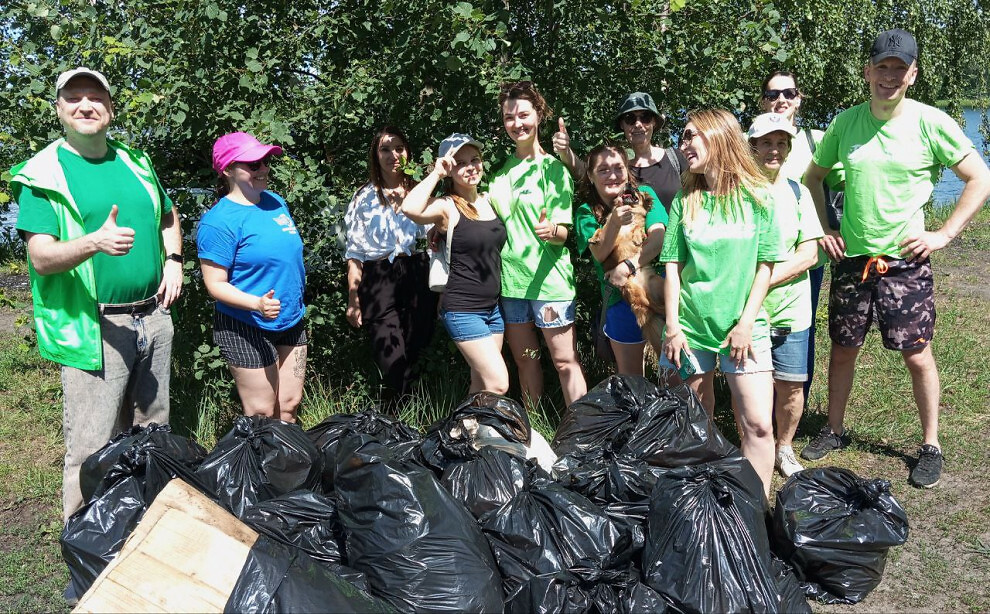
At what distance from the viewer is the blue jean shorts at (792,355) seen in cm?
380

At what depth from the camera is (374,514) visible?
280 centimetres

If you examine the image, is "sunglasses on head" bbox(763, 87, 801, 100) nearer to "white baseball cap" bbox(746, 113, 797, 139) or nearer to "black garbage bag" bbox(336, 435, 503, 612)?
"white baseball cap" bbox(746, 113, 797, 139)

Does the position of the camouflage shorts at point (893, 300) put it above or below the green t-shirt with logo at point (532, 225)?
below

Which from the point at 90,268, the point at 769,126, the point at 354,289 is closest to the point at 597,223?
the point at 769,126

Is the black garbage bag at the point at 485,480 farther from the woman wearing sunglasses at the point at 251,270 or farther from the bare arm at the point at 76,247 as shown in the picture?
the bare arm at the point at 76,247

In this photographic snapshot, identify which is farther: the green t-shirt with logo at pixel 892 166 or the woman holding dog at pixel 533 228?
the woman holding dog at pixel 533 228

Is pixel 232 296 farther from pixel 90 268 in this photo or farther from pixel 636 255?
pixel 636 255

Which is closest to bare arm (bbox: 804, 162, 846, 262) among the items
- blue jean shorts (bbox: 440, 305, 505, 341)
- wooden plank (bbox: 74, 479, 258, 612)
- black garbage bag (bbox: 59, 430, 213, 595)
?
blue jean shorts (bbox: 440, 305, 505, 341)

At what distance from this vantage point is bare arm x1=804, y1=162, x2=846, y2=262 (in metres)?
4.02

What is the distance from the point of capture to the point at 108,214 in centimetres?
329

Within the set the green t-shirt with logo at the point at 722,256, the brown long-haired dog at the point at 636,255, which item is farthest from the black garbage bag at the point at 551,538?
the brown long-haired dog at the point at 636,255

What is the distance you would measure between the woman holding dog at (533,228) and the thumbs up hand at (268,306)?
112cm

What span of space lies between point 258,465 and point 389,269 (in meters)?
1.35

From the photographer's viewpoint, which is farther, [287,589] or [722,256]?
[722,256]
